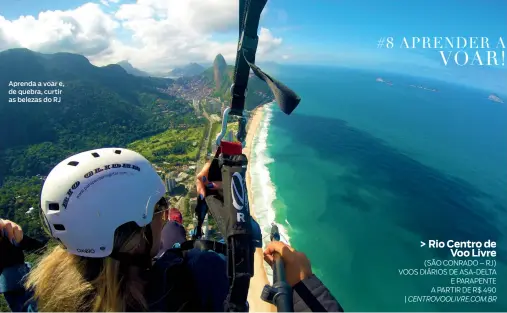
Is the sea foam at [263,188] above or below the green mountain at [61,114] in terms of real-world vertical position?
below

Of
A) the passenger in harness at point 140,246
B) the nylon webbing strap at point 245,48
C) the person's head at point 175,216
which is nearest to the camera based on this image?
the passenger in harness at point 140,246

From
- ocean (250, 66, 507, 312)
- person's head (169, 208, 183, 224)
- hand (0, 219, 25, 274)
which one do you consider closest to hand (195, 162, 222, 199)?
hand (0, 219, 25, 274)

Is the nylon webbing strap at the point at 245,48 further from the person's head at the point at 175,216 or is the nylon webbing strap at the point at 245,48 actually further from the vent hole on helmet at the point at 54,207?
the person's head at the point at 175,216

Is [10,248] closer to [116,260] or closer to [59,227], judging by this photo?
[59,227]

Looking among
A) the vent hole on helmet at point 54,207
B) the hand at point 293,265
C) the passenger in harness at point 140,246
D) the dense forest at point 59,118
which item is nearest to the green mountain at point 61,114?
the dense forest at point 59,118

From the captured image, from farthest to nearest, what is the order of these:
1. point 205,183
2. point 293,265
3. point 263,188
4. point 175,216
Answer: point 263,188 → point 175,216 → point 205,183 → point 293,265

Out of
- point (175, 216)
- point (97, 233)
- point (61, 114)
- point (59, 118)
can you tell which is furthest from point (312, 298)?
point (61, 114)

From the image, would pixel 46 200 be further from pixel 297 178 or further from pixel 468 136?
pixel 468 136

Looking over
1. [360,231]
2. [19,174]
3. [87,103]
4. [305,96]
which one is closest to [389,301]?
[360,231]
